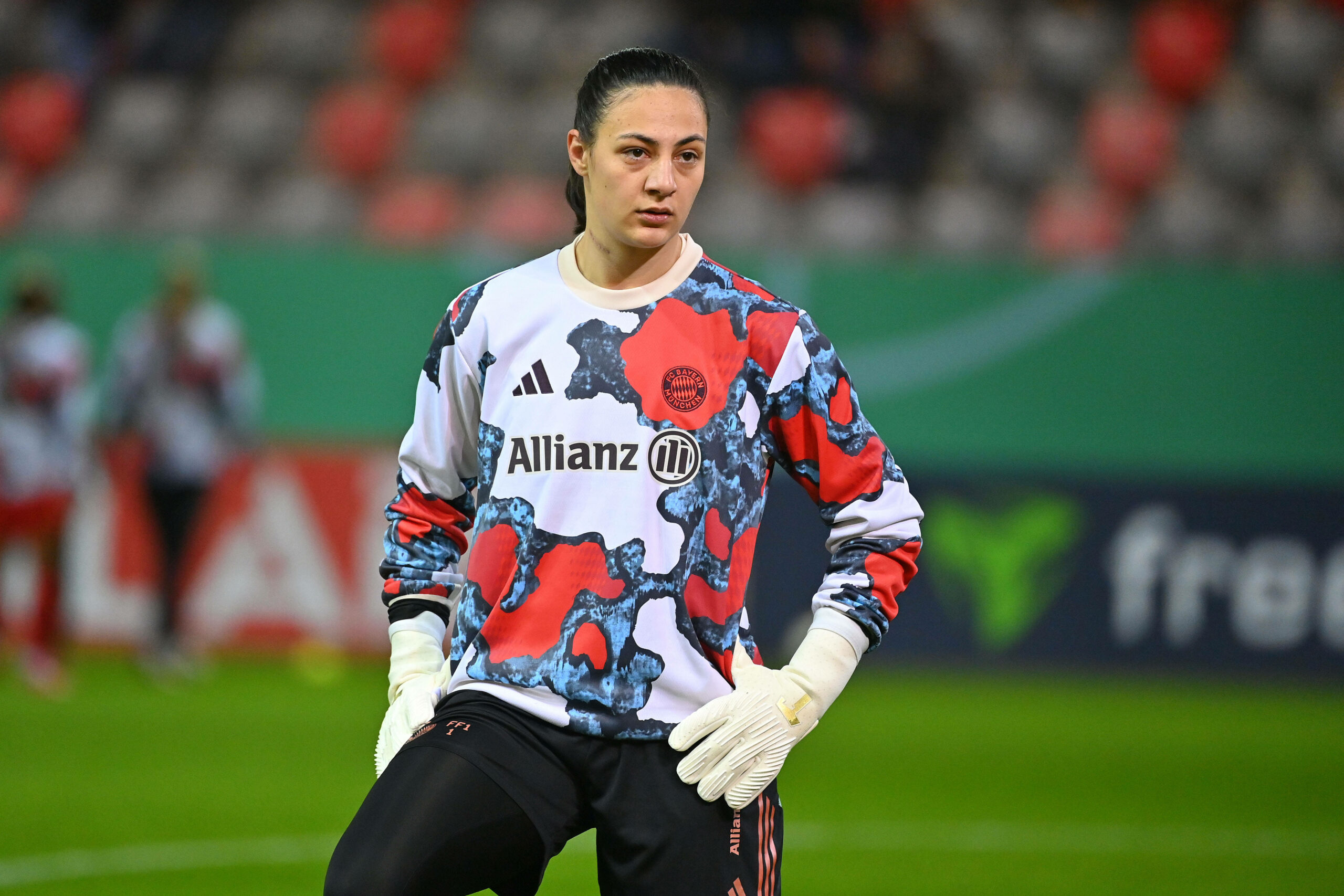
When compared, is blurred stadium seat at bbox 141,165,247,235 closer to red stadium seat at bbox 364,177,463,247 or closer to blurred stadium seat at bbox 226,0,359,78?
red stadium seat at bbox 364,177,463,247

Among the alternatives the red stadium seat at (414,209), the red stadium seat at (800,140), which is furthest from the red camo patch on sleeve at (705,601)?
the red stadium seat at (800,140)

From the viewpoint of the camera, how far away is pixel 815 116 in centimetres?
1406

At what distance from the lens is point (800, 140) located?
45.9 ft

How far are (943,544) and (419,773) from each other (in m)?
8.83

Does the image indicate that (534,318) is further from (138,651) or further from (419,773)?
(138,651)

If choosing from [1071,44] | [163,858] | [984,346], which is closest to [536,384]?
[163,858]

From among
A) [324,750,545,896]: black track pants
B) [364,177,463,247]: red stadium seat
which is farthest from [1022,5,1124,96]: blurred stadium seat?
[324,750,545,896]: black track pants

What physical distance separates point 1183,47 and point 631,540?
1255 cm

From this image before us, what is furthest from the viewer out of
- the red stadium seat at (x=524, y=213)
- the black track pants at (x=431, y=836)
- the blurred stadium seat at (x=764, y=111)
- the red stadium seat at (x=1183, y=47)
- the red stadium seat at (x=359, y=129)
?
the red stadium seat at (x=359, y=129)

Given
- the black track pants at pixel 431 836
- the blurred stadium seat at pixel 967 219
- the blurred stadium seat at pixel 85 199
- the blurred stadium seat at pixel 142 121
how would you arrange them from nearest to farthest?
the black track pants at pixel 431 836 < the blurred stadium seat at pixel 967 219 < the blurred stadium seat at pixel 85 199 < the blurred stadium seat at pixel 142 121

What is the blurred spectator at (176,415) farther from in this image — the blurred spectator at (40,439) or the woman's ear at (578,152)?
the woman's ear at (578,152)

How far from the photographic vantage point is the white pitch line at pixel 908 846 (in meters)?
6.38

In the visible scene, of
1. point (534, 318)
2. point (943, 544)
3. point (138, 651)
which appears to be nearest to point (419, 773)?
point (534, 318)

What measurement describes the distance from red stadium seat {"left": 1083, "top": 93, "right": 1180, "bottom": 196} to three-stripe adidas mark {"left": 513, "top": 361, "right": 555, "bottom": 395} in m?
11.3
